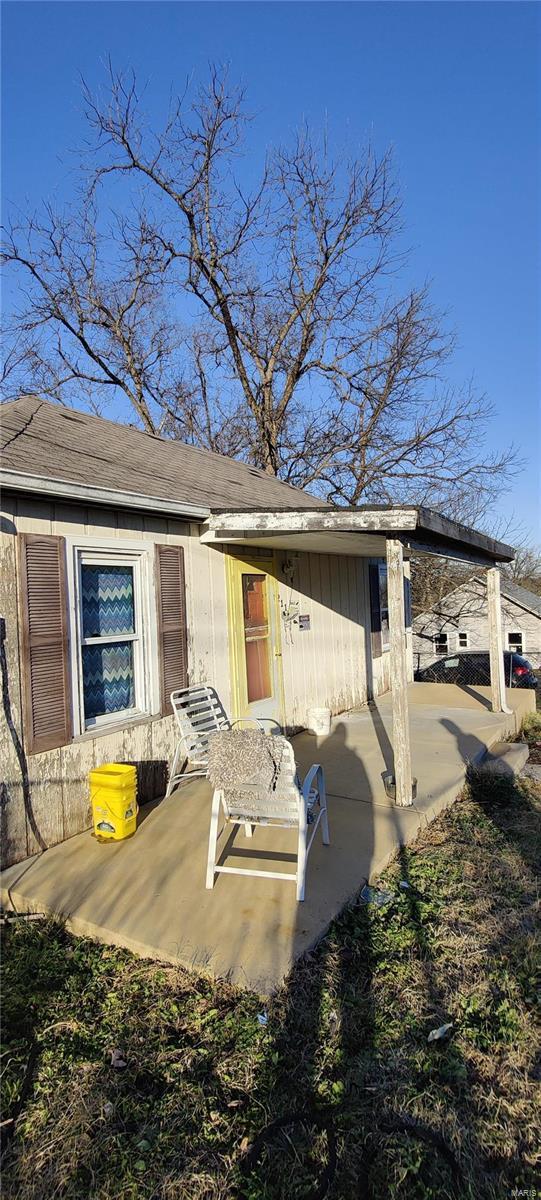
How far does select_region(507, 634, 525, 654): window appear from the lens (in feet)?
78.2

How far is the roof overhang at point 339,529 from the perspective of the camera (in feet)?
14.4

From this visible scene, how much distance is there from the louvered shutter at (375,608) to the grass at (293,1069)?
651 cm

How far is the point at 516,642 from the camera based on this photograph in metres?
24.2

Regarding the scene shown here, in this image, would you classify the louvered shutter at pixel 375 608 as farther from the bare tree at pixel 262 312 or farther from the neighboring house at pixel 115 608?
the bare tree at pixel 262 312

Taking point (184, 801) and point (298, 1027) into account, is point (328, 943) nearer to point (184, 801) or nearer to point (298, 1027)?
point (298, 1027)

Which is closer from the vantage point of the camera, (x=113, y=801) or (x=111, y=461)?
(x=113, y=801)

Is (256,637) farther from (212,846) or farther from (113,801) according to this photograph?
(212,846)

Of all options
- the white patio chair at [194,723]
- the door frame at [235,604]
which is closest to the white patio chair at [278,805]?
the white patio chair at [194,723]

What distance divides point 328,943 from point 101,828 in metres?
1.83

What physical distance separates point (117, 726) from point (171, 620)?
101 centimetres

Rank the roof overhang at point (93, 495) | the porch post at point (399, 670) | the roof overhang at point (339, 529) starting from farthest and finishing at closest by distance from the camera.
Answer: the porch post at point (399, 670)
the roof overhang at point (339, 529)
the roof overhang at point (93, 495)

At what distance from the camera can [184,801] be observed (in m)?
4.73

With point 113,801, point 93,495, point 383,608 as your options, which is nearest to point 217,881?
point 113,801

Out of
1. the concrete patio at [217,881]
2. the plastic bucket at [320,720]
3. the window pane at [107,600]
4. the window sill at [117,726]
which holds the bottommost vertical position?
the concrete patio at [217,881]
